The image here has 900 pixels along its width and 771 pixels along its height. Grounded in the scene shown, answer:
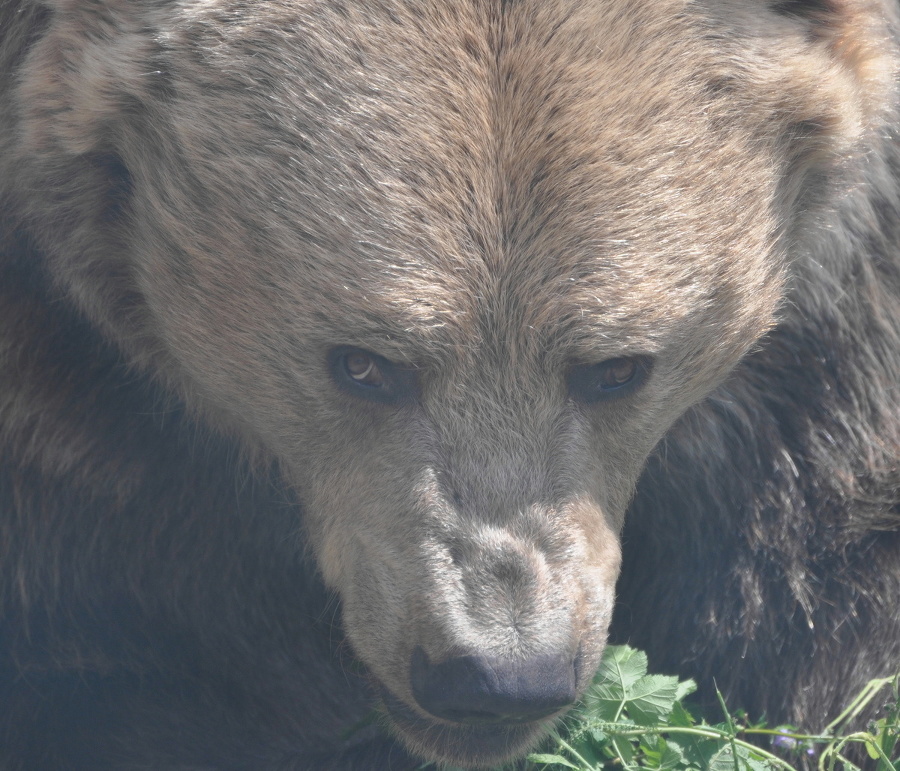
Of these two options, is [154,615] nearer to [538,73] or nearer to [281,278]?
[281,278]

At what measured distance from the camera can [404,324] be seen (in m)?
2.77

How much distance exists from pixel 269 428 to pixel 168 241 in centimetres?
53

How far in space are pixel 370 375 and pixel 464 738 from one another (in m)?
0.94

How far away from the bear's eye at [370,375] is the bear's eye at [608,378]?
0.40 metres

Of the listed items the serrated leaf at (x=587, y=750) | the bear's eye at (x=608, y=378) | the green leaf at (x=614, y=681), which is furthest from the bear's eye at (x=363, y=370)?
the serrated leaf at (x=587, y=750)

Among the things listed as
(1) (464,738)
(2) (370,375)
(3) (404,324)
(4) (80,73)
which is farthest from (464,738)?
(4) (80,73)

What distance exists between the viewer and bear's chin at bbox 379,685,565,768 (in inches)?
124

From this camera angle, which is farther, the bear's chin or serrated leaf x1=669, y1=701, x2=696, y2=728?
serrated leaf x1=669, y1=701, x2=696, y2=728

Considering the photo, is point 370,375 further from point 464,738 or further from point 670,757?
point 670,757

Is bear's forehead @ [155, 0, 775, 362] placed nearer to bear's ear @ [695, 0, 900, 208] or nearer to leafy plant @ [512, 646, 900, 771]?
bear's ear @ [695, 0, 900, 208]

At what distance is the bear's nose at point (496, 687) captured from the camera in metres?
2.71

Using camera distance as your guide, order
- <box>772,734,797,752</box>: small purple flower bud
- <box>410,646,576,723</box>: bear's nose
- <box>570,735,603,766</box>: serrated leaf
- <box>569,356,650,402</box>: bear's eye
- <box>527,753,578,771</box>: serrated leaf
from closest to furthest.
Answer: <box>410,646,576,723</box>: bear's nose → <box>569,356,650,402</box>: bear's eye → <box>527,753,578,771</box>: serrated leaf → <box>570,735,603,766</box>: serrated leaf → <box>772,734,797,752</box>: small purple flower bud

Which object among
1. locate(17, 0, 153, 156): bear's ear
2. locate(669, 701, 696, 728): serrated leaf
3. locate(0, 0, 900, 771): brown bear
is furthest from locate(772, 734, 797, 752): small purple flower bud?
locate(17, 0, 153, 156): bear's ear

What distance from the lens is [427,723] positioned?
3160 mm
